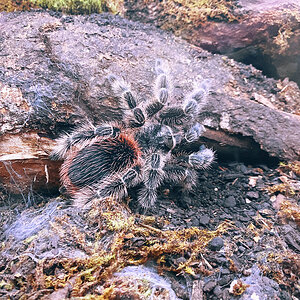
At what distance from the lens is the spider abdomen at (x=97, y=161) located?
2508 mm

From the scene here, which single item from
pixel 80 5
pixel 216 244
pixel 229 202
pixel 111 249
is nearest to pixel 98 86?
pixel 80 5

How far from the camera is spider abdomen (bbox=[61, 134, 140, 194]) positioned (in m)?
2.51

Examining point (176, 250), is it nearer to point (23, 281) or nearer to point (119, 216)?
point (119, 216)

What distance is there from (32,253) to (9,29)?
2.30m

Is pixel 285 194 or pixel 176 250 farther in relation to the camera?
pixel 285 194

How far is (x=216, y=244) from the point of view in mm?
2076

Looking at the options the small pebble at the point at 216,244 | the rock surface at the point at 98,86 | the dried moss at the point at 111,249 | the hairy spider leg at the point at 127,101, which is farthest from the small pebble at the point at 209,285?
the hairy spider leg at the point at 127,101

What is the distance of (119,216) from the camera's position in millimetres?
2240

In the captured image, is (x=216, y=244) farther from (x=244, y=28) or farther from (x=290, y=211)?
(x=244, y=28)

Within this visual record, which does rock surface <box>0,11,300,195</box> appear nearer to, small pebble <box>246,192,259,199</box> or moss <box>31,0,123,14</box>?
moss <box>31,0,123,14</box>

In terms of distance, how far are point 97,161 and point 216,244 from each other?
125cm

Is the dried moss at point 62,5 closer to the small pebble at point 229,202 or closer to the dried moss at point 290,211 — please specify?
the small pebble at point 229,202

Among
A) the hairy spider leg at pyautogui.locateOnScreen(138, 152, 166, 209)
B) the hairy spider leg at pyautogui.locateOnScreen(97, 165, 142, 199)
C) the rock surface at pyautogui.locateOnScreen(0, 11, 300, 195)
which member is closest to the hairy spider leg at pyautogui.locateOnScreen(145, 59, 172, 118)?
the rock surface at pyautogui.locateOnScreen(0, 11, 300, 195)

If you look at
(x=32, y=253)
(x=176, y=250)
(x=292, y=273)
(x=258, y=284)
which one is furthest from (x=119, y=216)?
(x=292, y=273)
